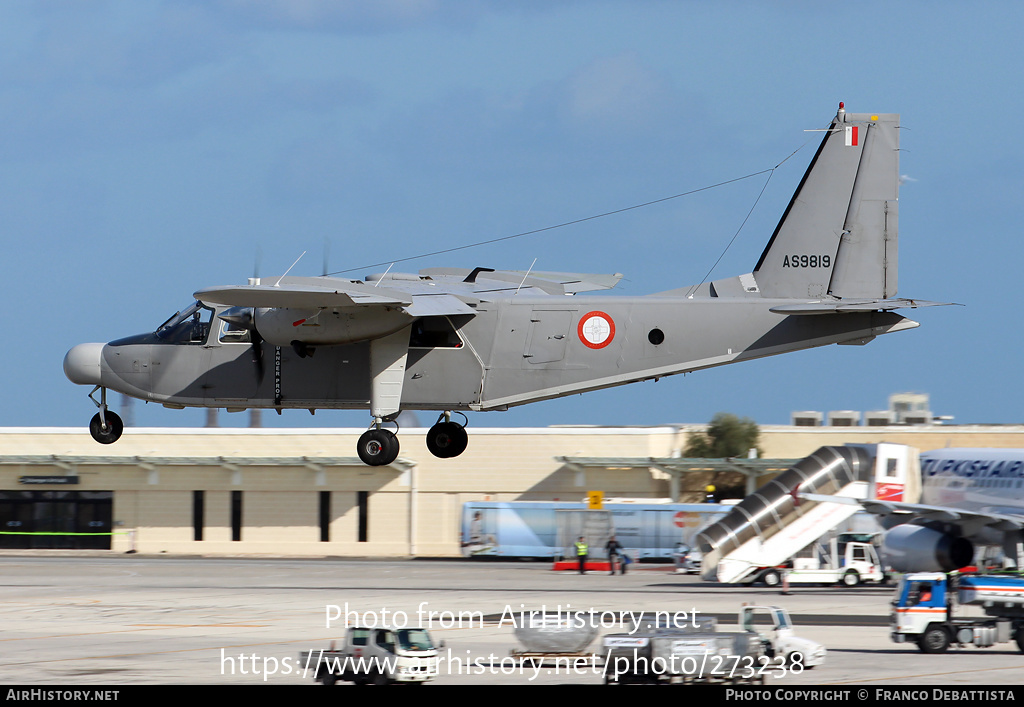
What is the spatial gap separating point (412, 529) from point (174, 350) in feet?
133

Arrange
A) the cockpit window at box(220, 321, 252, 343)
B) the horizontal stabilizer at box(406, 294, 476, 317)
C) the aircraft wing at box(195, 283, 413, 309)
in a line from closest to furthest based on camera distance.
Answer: the aircraft wing at box(195, 283, 413, 309)
the horizontal stabilizer at box(406, 294, 476, 317)
the cockpit window at box(220, 321, 252, 343)

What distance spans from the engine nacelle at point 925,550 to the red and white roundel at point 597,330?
17911 mm

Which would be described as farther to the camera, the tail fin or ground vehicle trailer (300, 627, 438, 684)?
the tail fin

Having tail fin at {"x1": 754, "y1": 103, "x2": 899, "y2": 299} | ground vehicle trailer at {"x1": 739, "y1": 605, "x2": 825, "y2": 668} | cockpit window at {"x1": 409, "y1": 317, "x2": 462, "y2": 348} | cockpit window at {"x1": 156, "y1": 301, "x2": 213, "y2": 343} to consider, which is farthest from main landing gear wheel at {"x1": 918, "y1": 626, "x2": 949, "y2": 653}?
cockpit window at {"x1": 156, "y1": 301, "x2": 213, "y2": 343}

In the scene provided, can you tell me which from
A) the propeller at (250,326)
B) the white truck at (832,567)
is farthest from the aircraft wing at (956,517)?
the propeller at (250,326)

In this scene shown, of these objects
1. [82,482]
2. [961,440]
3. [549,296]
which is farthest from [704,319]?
[82,482]

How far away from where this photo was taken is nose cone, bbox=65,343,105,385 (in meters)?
29.7

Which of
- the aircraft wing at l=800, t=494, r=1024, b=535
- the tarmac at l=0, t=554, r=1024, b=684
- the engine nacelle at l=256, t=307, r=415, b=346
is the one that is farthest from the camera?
the aircraft wing at l=800, t=494, r=1024, b=535

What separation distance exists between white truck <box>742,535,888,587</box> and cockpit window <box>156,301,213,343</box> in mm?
24546

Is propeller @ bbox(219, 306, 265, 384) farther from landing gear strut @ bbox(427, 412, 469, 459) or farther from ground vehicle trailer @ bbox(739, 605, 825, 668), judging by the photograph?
ground vehicle trailer @ bbox(739, 605, 825, 668)

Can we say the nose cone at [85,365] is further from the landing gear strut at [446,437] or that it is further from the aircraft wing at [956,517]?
the aircraft wing at [956,517]

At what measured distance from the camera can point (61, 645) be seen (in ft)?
96.6

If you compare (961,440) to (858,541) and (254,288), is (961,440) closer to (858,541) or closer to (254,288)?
(858,541)
